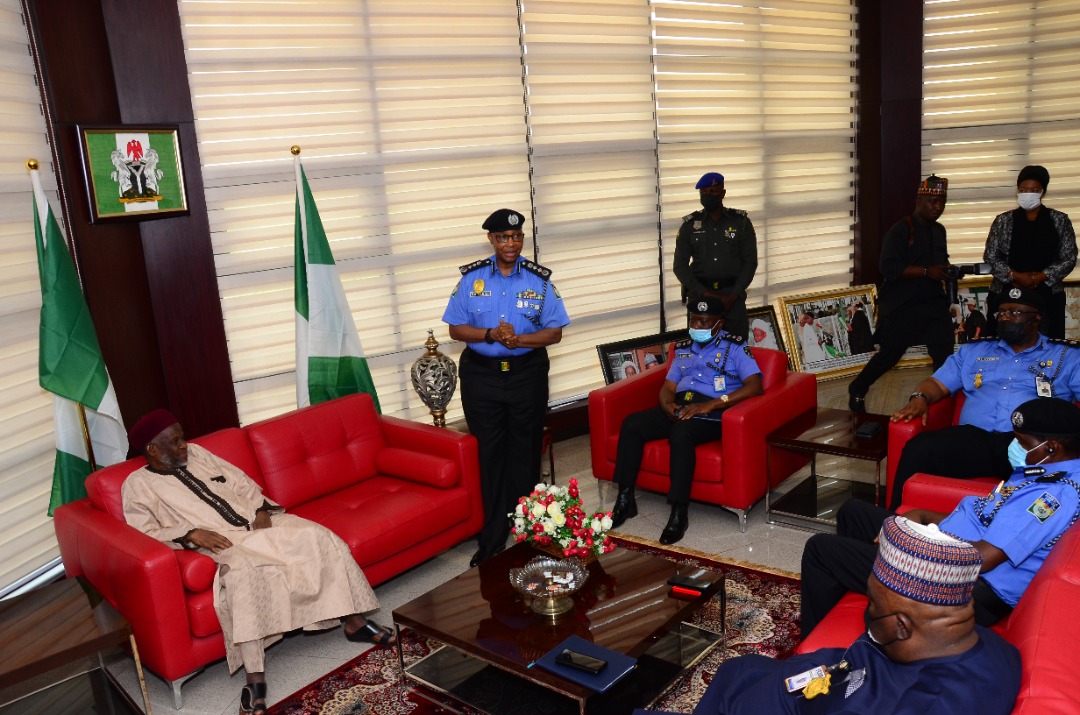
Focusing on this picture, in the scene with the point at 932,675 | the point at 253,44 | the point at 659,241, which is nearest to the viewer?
the point at 932,675

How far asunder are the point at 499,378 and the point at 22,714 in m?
2.79

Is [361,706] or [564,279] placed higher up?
[564,279]

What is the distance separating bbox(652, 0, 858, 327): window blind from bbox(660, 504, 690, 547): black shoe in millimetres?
2968

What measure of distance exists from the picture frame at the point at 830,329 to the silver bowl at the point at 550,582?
505 centimetres

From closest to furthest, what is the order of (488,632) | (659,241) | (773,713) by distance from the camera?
1. (773,713)
2. (488,632)
3. (659,241)

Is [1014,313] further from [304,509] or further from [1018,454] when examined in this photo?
[304,509]

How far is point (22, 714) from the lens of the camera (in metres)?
3.91

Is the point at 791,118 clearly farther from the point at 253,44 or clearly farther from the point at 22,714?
the point at 22,714

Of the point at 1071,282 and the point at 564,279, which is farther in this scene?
the point at 1071,282

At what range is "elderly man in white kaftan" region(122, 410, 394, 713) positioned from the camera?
3824 mm

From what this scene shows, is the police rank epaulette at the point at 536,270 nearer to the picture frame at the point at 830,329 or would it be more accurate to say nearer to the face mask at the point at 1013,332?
the face mask at the point at 1013,332

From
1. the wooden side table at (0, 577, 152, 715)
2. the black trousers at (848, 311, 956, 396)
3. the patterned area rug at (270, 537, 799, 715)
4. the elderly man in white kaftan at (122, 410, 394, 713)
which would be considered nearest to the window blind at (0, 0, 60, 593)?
the wooden side table at (0, 577, 152, 715)

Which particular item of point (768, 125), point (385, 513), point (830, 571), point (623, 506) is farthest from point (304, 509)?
point (768, 125)

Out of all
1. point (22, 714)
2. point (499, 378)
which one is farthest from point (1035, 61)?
point (22, 714)
